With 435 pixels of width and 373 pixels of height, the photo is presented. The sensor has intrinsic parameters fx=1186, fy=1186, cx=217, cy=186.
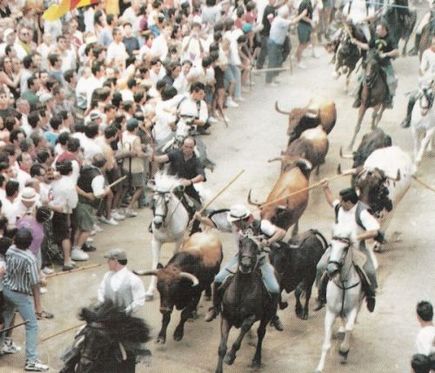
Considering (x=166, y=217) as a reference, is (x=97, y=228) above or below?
below

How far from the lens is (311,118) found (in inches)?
798

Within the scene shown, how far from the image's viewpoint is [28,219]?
47.7 feet

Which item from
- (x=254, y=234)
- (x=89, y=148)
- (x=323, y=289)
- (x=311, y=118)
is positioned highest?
(x=254, y=234)

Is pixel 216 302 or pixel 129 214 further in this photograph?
pixel 129 214

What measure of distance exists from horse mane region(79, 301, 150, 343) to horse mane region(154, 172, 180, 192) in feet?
11.8

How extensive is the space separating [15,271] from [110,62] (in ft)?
28.4

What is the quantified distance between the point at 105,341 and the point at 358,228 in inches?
156

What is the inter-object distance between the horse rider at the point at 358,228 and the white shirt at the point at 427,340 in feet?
5.55

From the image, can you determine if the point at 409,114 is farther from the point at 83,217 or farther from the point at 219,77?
the point at 83,217

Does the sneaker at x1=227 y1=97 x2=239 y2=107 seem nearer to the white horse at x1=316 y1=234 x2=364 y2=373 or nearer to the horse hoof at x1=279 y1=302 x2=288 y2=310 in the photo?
the horse hoof at x1=279 y1=302 x2=288 y2=310

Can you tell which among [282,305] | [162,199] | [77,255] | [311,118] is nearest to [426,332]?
[282,305]

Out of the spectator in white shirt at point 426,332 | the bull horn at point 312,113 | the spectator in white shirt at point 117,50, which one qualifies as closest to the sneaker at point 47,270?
A: the spectator in white shirt at point 426,332

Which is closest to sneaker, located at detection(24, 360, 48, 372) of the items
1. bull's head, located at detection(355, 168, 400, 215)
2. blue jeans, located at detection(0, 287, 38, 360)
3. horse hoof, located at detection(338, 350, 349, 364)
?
blue jeans, located at detection(0, 287, 38, 360)

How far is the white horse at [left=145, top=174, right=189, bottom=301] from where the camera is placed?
51.1 feet
